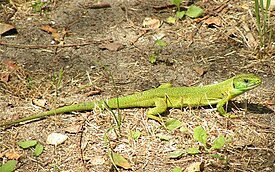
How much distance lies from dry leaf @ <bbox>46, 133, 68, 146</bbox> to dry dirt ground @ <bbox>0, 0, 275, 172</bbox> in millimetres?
37

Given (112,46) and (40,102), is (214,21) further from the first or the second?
(40,102)

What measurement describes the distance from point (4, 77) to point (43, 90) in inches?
18.1

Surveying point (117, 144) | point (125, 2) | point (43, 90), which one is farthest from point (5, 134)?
point (125, 2)

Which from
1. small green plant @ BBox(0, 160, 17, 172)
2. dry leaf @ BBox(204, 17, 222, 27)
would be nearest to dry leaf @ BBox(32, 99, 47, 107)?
small green plant @ BBox(0, 160, 17, 172)

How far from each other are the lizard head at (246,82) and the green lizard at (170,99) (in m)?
0.04

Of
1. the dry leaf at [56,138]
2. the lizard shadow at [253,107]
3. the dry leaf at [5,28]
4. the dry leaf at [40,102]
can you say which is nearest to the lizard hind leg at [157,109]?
the lizard shadow at [253,107]

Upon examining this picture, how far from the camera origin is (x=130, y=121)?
4.18 metres

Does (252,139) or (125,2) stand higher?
(125,2)

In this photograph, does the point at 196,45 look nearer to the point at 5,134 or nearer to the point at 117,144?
the point at 117,144

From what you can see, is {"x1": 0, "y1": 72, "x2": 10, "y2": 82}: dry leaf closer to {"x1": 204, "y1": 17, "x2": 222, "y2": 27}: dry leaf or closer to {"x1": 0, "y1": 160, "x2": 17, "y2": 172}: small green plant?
{"x1": 0, "y1": 160, "x2": 17, "y2": 172}: small green plant

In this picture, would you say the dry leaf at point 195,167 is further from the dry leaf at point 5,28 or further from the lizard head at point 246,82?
the dry leaf at point 5,28

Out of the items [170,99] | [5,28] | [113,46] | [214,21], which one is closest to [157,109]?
[170,99]

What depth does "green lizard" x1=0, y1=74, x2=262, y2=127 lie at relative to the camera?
4.20 m

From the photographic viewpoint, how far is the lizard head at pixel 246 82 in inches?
160
